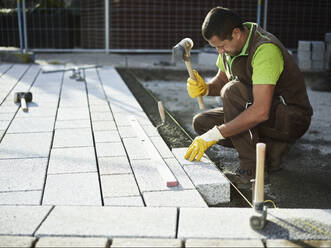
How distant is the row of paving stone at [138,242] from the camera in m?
1.93

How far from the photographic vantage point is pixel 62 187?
8.53 feet

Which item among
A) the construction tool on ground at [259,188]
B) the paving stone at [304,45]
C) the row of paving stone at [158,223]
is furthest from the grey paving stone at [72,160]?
the paving stone at [304,45]

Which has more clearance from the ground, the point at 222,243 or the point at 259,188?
the point at 259,188

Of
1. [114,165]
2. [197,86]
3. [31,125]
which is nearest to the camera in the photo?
[114,165]

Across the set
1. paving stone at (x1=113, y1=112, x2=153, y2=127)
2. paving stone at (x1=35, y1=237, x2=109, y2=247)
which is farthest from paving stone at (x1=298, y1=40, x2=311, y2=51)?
paving stone at (x1=35, y1=237, x2=109, y2=247)

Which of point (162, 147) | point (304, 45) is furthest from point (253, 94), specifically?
point (304, 45)

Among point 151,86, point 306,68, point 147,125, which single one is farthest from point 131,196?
point 306,68

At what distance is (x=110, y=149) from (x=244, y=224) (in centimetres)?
152

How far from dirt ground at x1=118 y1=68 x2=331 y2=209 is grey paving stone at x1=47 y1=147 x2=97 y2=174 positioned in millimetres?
793

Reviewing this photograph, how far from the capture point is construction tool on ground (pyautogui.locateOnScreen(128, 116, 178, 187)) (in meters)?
2.62

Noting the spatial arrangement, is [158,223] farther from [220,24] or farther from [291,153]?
[291,153]

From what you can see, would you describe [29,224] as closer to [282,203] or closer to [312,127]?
→ [282,203]

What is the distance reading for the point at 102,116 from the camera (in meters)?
4.41

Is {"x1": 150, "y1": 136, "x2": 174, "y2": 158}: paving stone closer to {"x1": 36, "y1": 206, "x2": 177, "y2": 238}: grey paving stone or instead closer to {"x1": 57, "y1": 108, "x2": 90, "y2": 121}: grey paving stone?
{"x1": 36, "y1": 206, "x2": 177, "y2": 238}: grey paving stone
